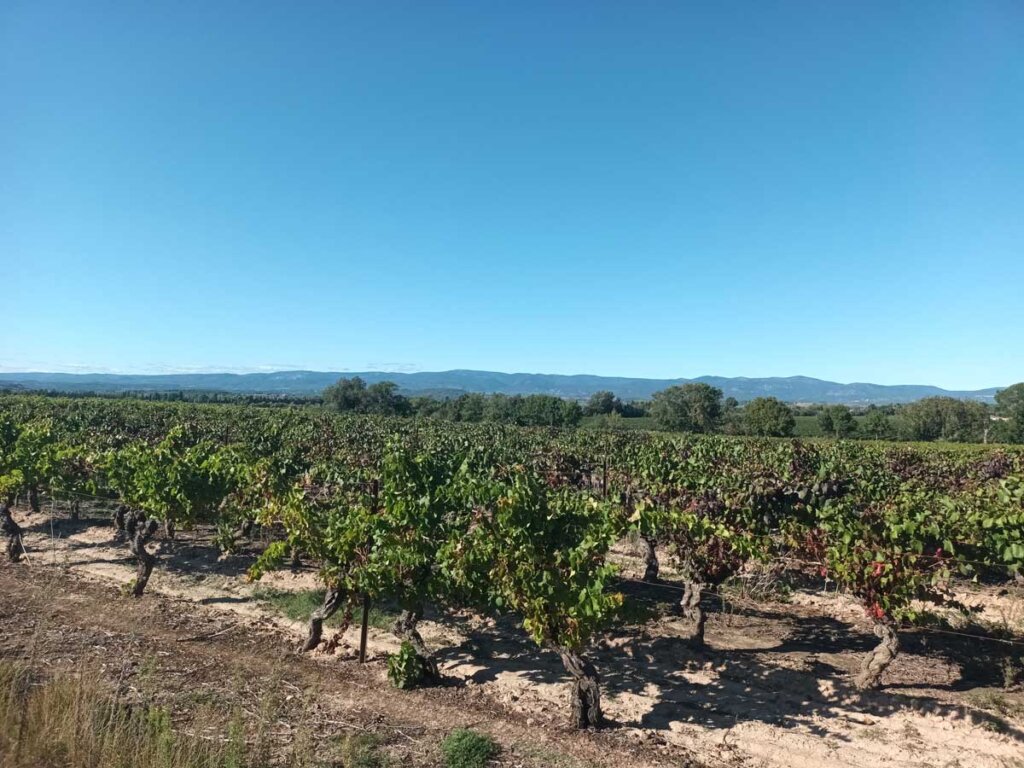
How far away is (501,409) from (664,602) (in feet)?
269

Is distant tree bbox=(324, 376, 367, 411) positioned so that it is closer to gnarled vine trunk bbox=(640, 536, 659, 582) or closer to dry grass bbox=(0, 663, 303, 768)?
gnarled vine trunk bbox=(640, 536, 659, 582)

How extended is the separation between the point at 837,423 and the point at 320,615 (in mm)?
76834

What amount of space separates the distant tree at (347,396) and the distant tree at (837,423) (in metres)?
64.8

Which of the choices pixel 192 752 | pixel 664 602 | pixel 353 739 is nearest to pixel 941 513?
pixel 664 602

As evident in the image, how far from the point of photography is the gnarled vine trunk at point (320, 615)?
8.40 metres

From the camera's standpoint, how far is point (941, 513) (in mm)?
9055

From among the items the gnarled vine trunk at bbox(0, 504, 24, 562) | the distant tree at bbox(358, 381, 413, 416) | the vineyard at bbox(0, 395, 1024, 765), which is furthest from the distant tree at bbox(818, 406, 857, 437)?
the gnarled vine trunk at bbox(0, 504, 24, 562)

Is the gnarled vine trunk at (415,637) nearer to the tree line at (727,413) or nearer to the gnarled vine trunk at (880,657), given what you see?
the gnarled vine trunk at (880,657)

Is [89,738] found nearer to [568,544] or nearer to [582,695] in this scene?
[582,695]

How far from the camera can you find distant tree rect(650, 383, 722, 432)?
3233 inches

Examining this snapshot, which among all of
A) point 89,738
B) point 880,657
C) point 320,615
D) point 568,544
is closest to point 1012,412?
point 880,657

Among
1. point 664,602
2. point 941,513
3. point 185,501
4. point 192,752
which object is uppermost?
point 941,513

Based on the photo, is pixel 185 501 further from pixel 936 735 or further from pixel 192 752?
pixel 936 735

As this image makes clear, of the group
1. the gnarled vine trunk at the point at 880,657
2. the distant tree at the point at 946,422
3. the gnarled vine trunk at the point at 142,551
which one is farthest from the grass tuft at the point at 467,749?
the distant tree at the point at 946,422
